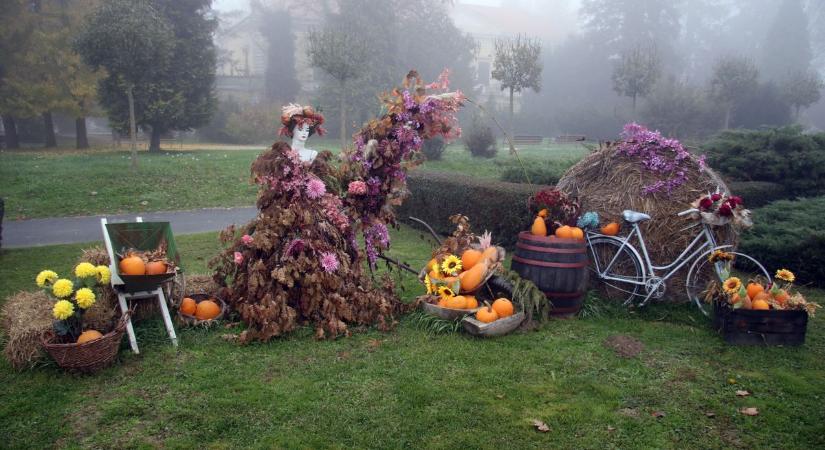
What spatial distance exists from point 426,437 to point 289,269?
2.00 metres

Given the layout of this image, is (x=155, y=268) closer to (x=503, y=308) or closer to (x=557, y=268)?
(x=503, y=308)

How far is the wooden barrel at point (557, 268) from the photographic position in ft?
17.3

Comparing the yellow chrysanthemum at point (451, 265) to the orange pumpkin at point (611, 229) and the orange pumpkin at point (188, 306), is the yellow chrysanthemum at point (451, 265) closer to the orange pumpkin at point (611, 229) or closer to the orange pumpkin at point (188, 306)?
the orange pumpkin at point (611, 229)

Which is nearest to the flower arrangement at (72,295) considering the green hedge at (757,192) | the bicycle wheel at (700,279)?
the bicycle wheel at (700,279)

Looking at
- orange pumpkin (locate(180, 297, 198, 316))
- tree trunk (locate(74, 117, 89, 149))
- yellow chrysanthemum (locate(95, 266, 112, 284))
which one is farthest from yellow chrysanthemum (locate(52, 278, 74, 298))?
tree trunk (locate(74, 117, 89, 149))

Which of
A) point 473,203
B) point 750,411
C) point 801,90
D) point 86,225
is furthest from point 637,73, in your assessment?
point 750,411

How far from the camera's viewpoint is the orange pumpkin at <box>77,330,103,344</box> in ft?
13.4

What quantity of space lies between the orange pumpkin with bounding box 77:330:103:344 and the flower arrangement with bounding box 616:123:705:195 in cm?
505

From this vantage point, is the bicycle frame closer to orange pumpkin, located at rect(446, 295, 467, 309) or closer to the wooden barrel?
the wooden barrel

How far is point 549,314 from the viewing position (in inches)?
216

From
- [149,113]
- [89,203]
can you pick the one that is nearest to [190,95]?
[149,113]

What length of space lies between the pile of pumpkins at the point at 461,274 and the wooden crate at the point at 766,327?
83.2 inches

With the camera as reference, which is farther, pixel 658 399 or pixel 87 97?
pixel 87 97

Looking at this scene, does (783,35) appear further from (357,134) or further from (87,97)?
(357,134)
